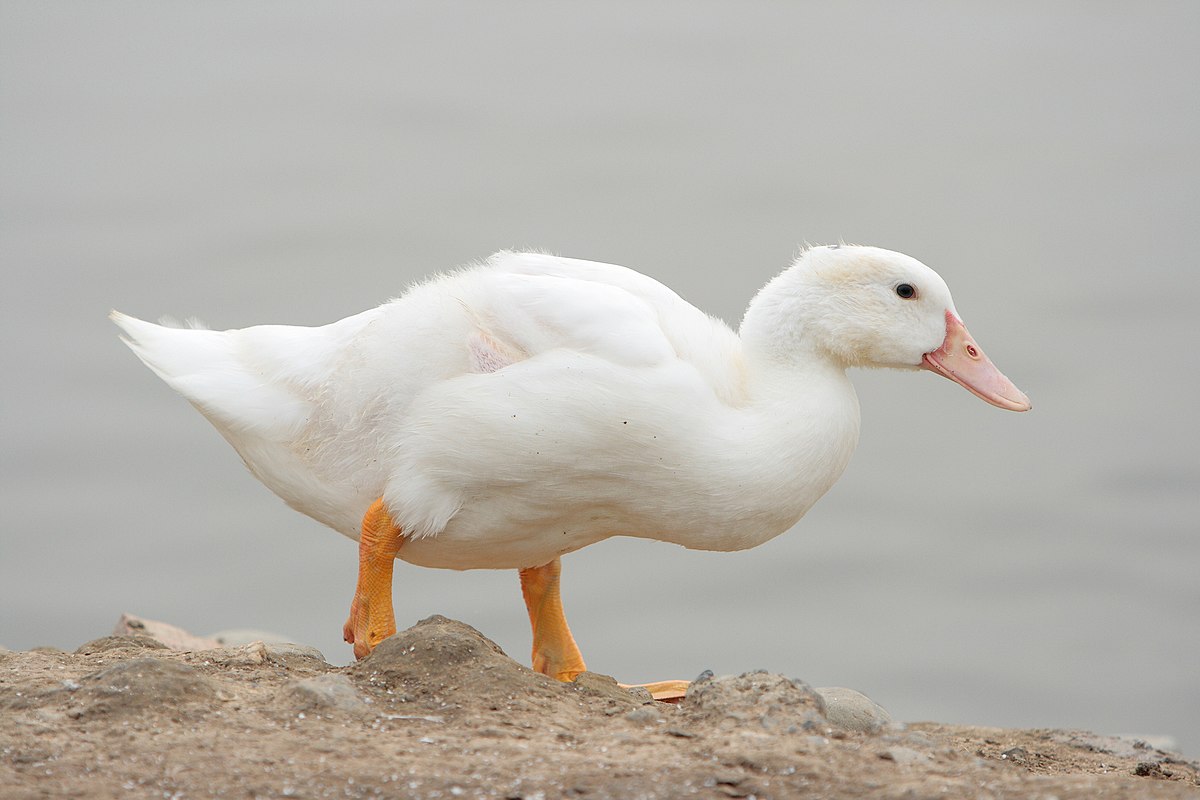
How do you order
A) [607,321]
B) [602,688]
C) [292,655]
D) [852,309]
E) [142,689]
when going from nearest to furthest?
[142,689] < [602,688] < [607,321] < [852,309] < [292,655]

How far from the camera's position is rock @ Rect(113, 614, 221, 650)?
6.77 metres

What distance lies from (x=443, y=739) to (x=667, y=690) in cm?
213

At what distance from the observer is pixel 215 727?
3797 millimetres

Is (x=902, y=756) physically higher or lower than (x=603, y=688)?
lower

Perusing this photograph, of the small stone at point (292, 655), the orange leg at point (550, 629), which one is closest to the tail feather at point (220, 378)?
the small stone at point (292, 655)

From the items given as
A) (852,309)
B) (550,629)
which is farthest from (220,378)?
(852,309)

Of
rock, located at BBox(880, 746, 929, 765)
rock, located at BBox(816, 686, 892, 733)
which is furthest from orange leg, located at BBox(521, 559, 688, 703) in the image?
rock, located at BBox(880, 746, 929, 765)

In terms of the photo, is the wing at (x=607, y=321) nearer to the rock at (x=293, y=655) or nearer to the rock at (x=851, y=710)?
the rock at (x=851, y=710)

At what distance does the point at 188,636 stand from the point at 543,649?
2.46m

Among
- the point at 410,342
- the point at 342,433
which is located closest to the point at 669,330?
the point at 410,342

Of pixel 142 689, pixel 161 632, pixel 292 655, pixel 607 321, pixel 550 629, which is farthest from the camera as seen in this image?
pixel 161 632

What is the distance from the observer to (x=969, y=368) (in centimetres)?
511

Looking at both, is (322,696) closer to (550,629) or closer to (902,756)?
(902,756)

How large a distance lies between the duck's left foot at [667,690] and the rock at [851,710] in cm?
61
